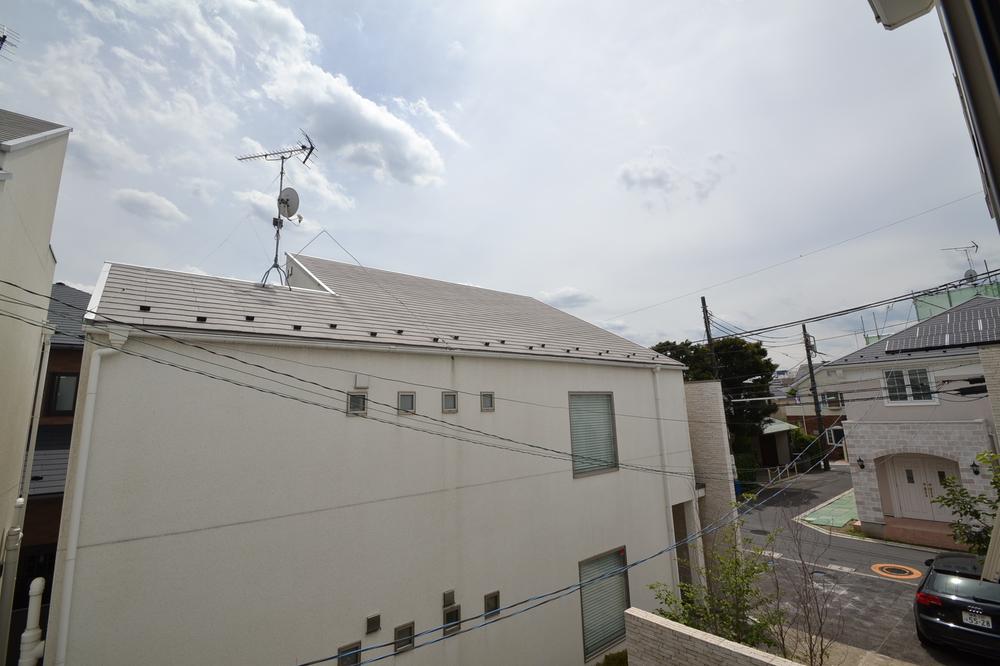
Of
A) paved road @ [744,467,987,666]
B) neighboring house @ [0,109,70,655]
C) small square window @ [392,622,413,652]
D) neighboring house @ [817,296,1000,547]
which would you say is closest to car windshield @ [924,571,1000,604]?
paved road @ [744,467,987,666]

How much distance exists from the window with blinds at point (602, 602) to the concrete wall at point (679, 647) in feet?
7.51

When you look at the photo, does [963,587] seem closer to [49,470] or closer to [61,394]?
[49,470]

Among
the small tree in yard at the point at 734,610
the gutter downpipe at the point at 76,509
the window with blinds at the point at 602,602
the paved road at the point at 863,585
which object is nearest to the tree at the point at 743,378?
the paved road at the point at 863,585

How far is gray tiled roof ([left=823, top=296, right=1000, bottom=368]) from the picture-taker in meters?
14.8

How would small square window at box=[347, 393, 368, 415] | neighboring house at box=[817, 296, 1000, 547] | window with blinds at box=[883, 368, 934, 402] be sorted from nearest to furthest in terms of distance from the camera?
small square window at box=[347, 393, 368, 415], neighboring house at box=[817, 296, 1000, 547], window with blinds at box=[883, 368, 934, 402]

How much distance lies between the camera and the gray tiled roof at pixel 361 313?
5906mm

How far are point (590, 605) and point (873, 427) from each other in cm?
1413

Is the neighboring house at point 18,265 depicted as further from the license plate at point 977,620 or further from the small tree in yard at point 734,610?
the license plate at point 977,620

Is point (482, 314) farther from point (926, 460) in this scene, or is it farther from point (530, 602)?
point (926, 460)

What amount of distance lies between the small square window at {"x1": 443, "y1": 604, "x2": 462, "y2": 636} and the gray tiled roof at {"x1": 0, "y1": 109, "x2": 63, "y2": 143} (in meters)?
9.65

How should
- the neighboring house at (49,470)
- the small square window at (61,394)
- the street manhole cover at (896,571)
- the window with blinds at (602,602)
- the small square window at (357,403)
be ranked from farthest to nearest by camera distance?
the street manhole cover at (896,571) → the small square window at (61,394) → the window with blinds at (602,602) → the neighboring house at (49,470) → the small square window at (357,403)

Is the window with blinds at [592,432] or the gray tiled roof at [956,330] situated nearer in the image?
the window with blinds at [592,432]

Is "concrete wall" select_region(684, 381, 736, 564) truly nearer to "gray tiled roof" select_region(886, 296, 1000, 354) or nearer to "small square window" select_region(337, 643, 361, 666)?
"gray tiled roof" select_region(886, 296, 1000, 354)

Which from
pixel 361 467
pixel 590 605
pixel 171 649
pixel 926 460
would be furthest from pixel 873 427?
pixel 171 649
